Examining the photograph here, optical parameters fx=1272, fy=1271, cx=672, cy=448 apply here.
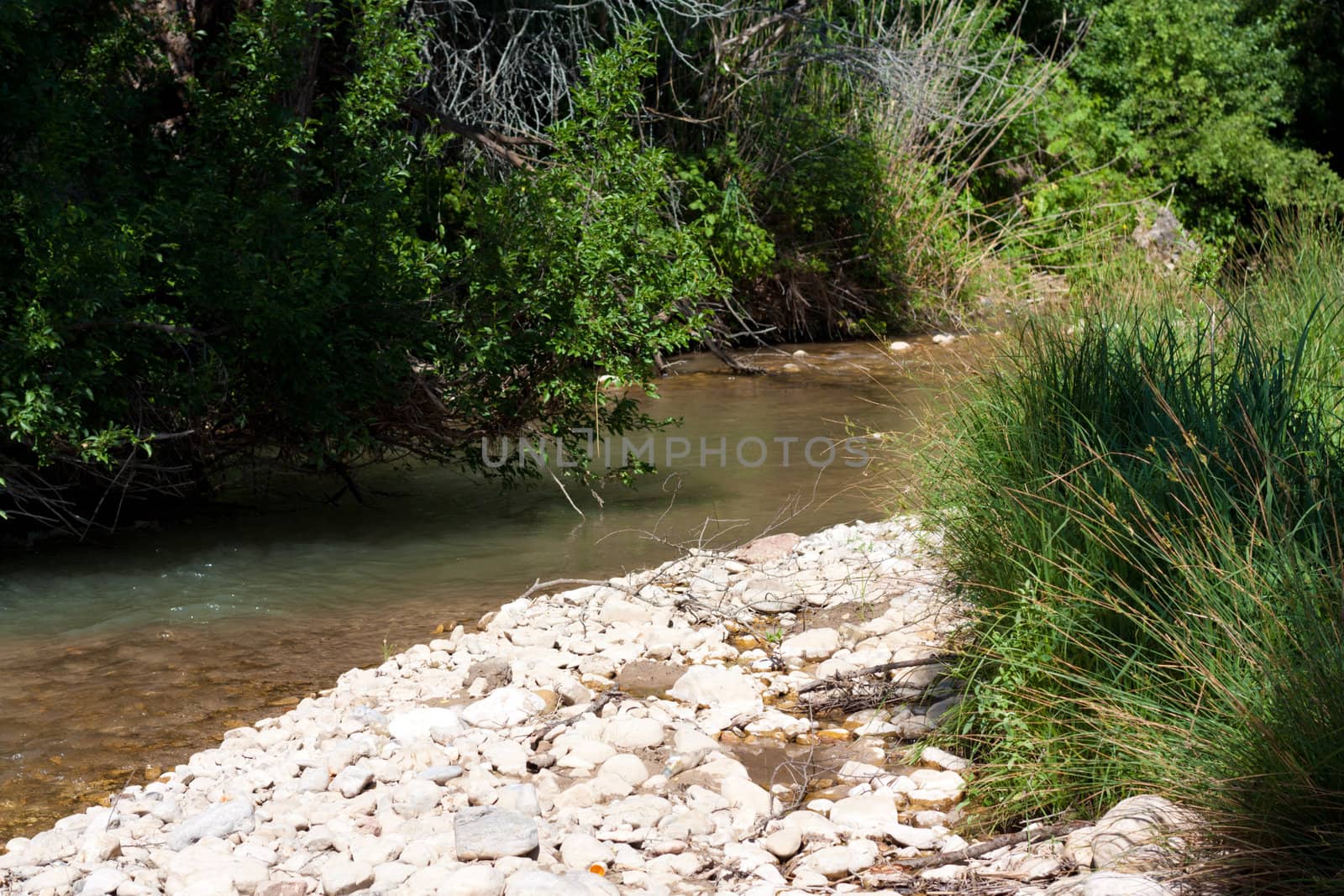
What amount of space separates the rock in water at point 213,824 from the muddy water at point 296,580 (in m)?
0.77

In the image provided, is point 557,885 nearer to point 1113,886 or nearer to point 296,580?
point 1113,886

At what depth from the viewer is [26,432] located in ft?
20.4

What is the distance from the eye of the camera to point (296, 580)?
7.04 m

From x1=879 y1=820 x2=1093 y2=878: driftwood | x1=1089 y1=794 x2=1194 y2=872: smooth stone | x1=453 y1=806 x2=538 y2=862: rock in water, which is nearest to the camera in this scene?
x1=1089 y1=794 x2=1194 y2=872: smooth stone

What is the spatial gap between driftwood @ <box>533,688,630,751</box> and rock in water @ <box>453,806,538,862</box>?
72 centimetres

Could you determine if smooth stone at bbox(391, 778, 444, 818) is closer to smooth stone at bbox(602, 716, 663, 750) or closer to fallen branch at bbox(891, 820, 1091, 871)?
smooth stone at bbox(602, 716, 663, 750)

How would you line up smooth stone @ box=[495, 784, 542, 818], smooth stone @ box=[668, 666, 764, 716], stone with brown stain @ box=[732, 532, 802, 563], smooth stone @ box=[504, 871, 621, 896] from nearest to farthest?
1. smooth stone @ box=[504, 871, 621, 896]
2. smooth stone @ box=[495, 784, 542, 818]
3. smooth stone @ box=[668, 666, 764, 716]
4. stone with brown stain @ box=[732, 532, 802, 563]

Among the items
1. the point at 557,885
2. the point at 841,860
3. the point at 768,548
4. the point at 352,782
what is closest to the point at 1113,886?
the point at 841,860

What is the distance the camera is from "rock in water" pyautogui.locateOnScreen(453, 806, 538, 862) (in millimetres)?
3373

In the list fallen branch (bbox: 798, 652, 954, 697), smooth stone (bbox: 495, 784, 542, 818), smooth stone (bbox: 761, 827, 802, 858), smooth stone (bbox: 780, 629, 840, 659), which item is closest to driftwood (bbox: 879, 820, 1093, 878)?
smooth stone (bbox: 761, 827, 802, 858)

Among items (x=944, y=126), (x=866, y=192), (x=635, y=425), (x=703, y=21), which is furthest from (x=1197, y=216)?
(x=635, y=425)

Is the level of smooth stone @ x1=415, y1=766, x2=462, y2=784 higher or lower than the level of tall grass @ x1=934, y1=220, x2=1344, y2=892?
lower

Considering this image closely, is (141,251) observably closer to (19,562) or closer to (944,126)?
(19,562)

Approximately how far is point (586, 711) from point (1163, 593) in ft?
6.39
